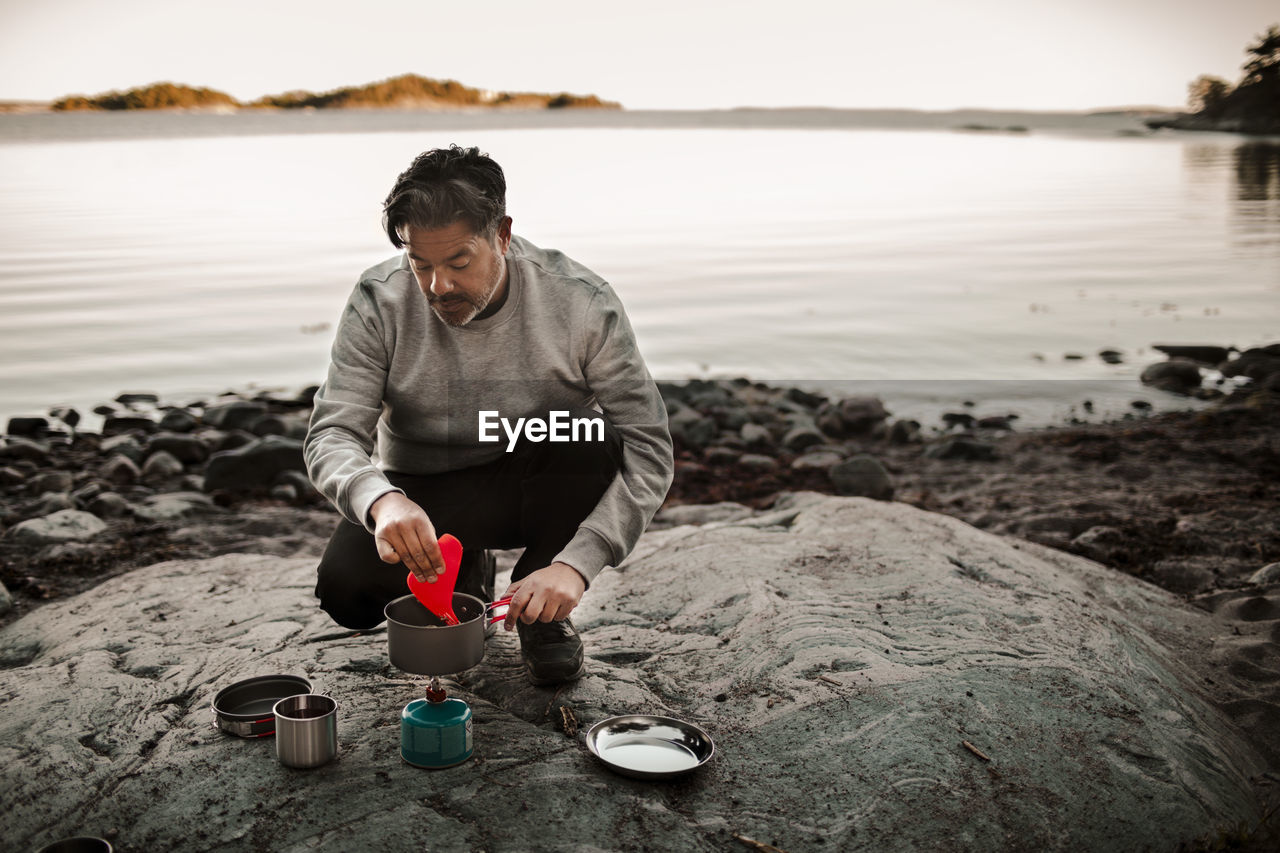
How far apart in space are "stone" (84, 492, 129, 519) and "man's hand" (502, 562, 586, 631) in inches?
162

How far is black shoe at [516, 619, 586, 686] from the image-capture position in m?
3.34

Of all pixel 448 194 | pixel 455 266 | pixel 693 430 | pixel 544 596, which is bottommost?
pixel 693 430

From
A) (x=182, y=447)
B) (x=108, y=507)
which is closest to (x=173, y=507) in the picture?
(x=108, y=507)

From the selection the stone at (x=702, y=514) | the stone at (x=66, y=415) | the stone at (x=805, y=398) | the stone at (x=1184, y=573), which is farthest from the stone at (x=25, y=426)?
the stone at (x=1184, y=573)

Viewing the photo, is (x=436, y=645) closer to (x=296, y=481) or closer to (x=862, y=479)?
(x=296, y=481)

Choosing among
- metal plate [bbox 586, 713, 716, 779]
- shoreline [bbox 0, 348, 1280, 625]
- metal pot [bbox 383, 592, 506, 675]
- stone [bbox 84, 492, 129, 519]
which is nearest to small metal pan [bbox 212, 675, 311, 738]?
metal pot [bbox 383, 592, 506, 675]

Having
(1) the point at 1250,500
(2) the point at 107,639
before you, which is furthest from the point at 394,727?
(1) the point at 1250,500

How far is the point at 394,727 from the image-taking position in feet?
10.0

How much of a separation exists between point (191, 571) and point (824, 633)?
9.93 feet

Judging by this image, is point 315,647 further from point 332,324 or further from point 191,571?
point 332,324

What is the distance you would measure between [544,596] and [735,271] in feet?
43.7

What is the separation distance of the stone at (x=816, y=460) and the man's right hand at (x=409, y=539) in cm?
467

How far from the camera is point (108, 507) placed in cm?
598

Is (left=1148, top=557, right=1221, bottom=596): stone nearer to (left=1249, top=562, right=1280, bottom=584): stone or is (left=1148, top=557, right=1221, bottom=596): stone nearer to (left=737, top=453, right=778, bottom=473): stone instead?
(left=1249, top=562, right=1280, bottom=584): stone
